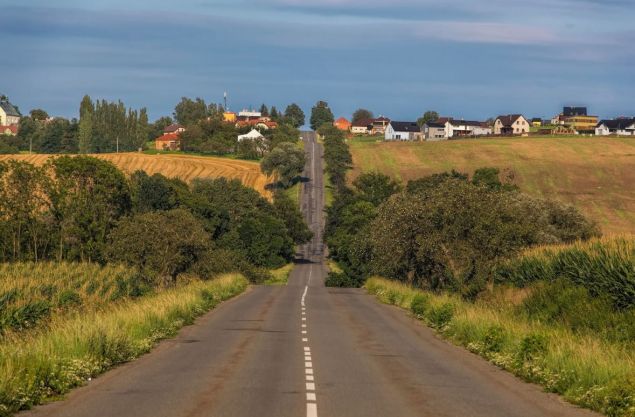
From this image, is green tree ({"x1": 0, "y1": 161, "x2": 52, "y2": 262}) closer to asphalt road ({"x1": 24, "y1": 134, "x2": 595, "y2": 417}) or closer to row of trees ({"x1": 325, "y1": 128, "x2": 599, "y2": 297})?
row of trees ({"x1": 325, "y1": 128, "x2": 599, "y2": 297})

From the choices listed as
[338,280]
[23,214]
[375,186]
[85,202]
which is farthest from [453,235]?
[375,186]

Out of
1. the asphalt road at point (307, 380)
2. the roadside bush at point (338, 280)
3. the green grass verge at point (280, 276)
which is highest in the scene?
the asphalt road at point (307, 380)

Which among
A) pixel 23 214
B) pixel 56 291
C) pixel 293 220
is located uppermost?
pixel 23 214

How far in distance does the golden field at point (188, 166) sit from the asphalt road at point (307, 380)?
13561 cm

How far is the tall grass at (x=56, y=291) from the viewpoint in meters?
29.7

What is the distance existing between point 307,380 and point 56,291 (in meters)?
33.7

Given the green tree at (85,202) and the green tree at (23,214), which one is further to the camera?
the green tree at (85,202)

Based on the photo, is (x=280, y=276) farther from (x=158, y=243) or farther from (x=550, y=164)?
(x=550, y=164)

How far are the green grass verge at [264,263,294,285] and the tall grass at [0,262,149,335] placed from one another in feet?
98.3

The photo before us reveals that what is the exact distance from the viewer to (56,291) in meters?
49.8

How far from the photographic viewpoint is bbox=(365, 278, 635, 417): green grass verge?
16438mm

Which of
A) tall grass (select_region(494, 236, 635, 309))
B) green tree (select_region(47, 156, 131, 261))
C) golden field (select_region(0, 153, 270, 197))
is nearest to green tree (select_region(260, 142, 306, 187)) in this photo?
golden field (select_region(0, 153, 270, 197))

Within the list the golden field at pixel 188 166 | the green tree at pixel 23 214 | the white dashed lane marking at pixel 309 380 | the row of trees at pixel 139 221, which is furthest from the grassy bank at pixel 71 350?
the golden field at pixel 188 166

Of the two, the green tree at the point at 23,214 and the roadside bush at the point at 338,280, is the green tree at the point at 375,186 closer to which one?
the roadside bush at the point at 338,280
